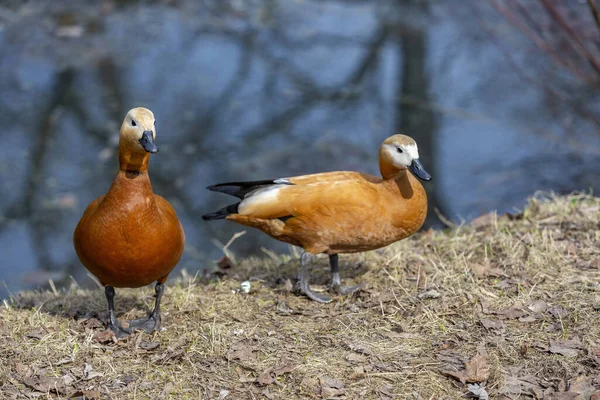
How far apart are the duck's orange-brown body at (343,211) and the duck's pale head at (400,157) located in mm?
82

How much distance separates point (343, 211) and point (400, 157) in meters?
0.44

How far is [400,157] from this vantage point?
4184 mm

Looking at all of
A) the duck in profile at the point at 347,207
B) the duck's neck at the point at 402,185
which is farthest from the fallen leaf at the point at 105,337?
the duck's neck at the point at 402,185

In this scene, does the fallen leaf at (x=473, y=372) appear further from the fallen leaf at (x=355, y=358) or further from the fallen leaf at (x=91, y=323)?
the fallen leaf at (x=91, y=323)

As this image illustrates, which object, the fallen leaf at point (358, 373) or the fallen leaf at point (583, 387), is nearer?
the fallen leaf at point (583, 387)

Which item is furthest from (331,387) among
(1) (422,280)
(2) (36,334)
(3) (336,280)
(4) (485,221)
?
(4) (485,221)

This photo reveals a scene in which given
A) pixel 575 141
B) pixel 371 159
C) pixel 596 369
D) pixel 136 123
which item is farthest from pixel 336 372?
pixel 575 141

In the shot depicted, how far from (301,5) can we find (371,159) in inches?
187

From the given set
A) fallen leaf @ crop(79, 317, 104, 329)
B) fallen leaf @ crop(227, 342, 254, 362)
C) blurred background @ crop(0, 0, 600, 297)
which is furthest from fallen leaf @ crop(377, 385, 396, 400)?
blurred background @ crop(0, 0, 600, 297)

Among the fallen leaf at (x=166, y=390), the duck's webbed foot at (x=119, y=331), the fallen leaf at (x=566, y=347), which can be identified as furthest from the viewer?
the duck's webbed foot at (x=119, y=331)

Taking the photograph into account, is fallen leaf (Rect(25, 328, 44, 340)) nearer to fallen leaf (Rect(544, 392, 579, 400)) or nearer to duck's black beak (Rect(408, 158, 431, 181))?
duck's black beak (Rect(408, 158, 431, 181))

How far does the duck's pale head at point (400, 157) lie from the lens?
13.6ft

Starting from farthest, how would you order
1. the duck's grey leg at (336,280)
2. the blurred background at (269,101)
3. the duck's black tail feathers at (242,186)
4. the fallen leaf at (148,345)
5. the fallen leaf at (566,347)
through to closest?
the blurred background at (269,101) → the duck's grey leg at (336,280) → the duck's black tail feathers at (242,186) → the fallen leaf at (148,345) → the fallen leaf at (566,347)

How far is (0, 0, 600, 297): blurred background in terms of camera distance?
7297 mm
